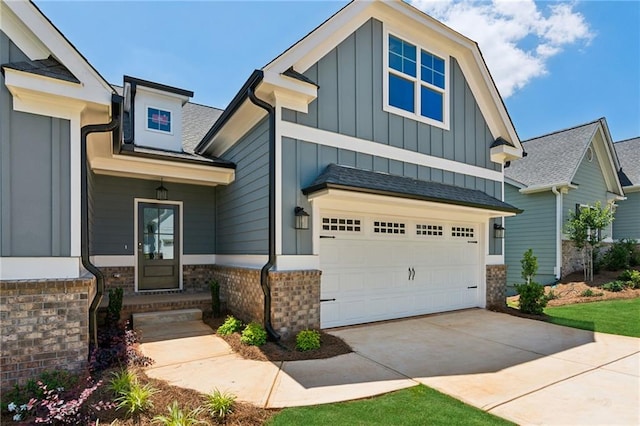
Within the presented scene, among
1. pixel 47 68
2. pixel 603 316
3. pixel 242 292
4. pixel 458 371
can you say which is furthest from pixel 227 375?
pixel 603 316

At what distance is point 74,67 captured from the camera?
4.49 m

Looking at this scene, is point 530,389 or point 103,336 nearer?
point 530,389

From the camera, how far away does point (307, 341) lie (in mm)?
5410

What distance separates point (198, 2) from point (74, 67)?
13.3ft

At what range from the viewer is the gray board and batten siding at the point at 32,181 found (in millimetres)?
4199

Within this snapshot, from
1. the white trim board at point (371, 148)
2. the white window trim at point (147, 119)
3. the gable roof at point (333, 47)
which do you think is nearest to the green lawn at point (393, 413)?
the white trim board at point (371, 148)

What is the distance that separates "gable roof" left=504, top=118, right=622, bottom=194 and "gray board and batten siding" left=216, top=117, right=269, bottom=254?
12352 mm

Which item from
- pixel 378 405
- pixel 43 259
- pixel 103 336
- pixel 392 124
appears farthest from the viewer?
pixel 392 124

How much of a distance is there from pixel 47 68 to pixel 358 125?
194 inches

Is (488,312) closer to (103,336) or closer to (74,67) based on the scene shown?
(103,336)

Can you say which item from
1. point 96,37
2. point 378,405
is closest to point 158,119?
point 96,37

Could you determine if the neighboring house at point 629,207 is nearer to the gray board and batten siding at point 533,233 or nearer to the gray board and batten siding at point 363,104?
the gray board and batten siding at point 533,233

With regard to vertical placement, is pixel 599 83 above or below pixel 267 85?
above

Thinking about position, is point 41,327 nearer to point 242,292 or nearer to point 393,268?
point 242,292
